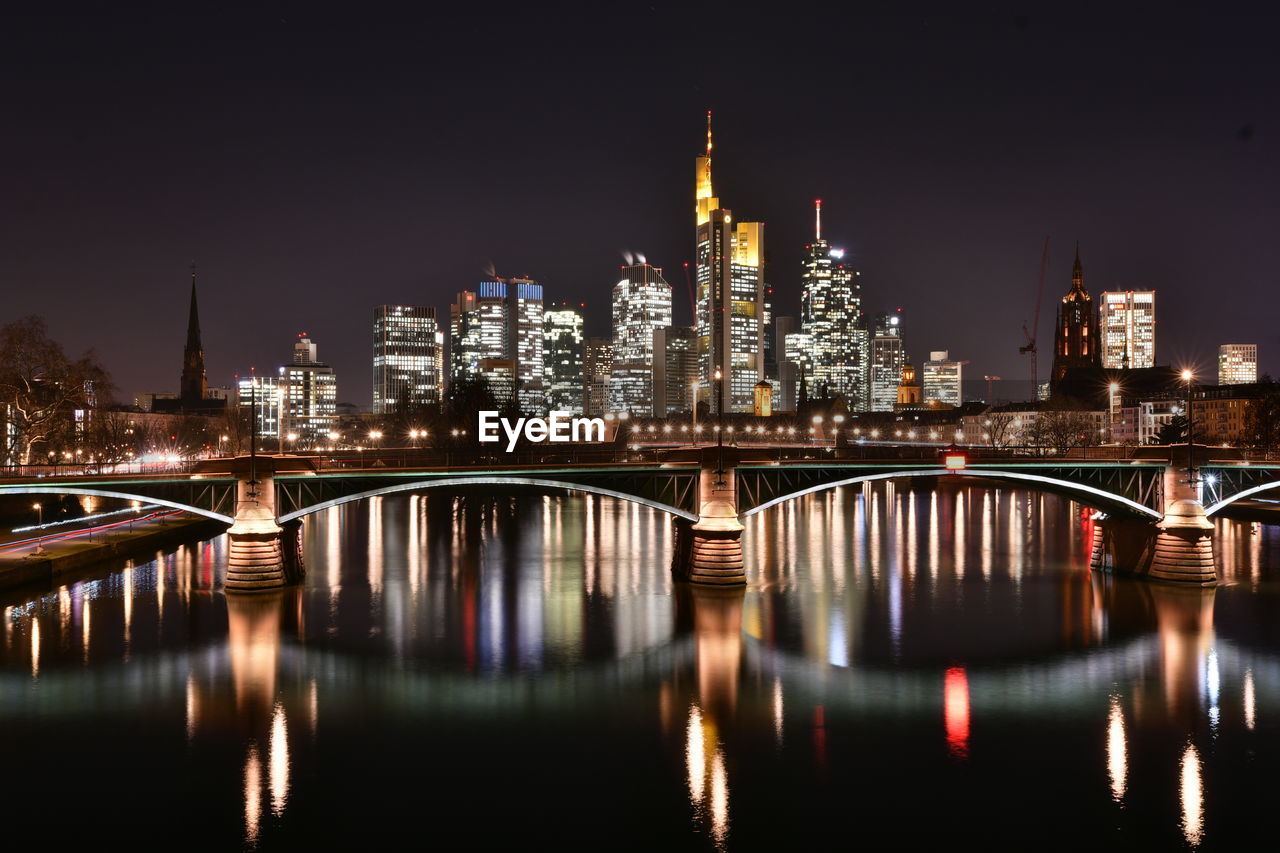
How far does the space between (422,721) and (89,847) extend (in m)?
12.8

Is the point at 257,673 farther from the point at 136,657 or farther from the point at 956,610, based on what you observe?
the point at 956,610

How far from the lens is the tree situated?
88.2 meters

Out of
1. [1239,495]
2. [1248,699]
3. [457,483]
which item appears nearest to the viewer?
Result: [1248,699]

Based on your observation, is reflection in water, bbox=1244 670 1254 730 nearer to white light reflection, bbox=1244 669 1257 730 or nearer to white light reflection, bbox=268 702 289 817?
white light reflection, bbox=1244 669 1257 730

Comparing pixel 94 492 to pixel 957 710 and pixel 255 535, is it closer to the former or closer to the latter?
pixel 255 535

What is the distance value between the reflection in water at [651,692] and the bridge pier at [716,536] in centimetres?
268

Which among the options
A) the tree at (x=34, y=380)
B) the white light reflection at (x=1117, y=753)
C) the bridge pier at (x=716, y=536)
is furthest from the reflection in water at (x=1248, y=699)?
the tree at (x=34, y=380)

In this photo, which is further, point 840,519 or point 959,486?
point 959,486

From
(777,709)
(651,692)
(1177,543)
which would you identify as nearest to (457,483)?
(651,692)

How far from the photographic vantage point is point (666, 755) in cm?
3497

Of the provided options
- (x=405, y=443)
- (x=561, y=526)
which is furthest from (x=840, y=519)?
(x=405, y=443)

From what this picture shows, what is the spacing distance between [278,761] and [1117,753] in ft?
96.9

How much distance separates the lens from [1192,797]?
31.4 metres

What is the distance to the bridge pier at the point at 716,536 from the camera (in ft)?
205
